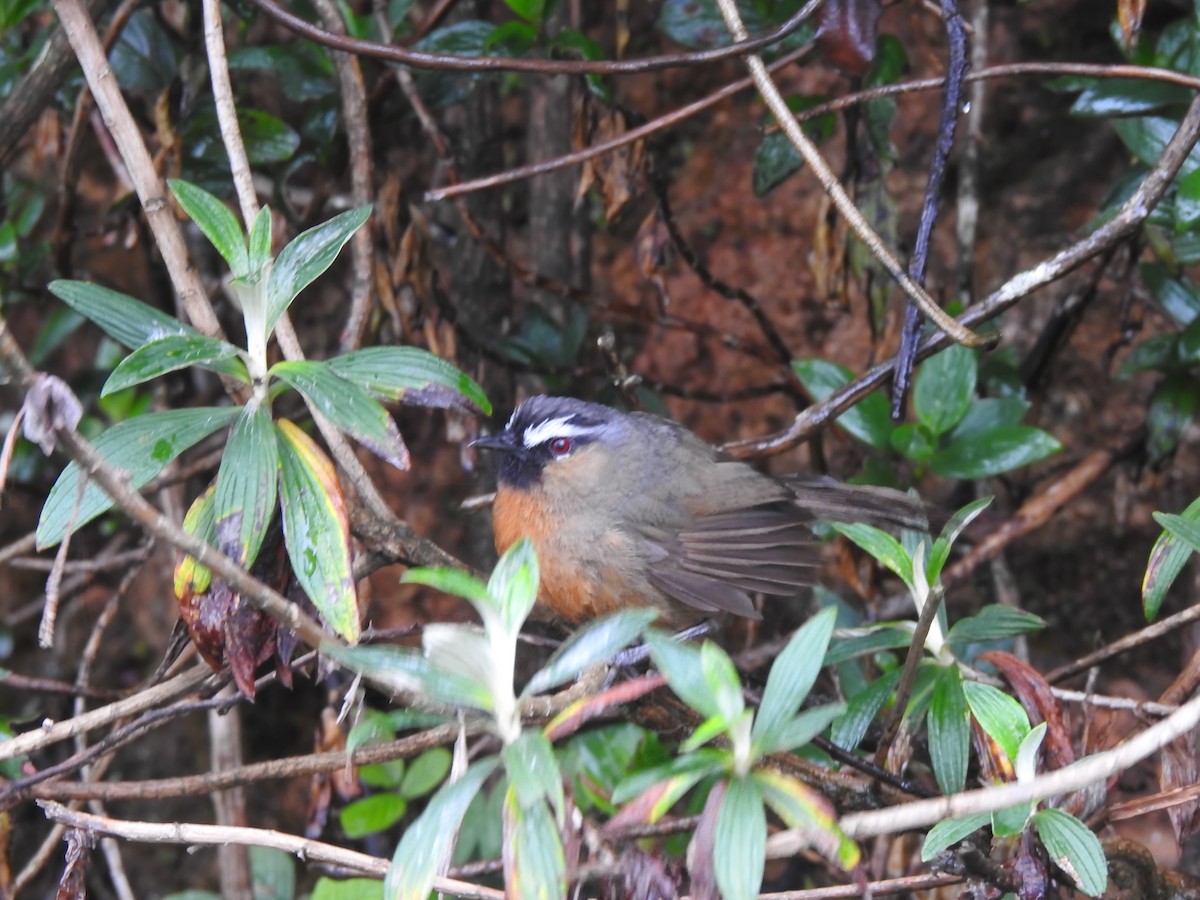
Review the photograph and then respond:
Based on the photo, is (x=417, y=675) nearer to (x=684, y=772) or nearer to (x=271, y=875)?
(x=684, y=772)

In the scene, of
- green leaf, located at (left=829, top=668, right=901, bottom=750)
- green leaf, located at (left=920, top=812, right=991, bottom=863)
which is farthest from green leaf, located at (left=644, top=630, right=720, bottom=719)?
green leaf, located at (left=829, top=668, right=901, bottom=750)

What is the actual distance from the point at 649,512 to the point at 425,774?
90cm

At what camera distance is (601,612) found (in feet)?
9.00

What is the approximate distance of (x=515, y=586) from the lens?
62.5 inches

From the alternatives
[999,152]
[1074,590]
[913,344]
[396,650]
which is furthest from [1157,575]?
[999,152]

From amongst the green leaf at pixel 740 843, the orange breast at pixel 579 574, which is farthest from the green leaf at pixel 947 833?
the orange breast at pixel 579 574

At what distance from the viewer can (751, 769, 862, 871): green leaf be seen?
146 cm

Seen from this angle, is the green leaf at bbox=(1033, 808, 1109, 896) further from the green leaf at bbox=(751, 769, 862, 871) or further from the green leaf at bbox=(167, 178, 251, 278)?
the green leaf at bbox=(167, 178, 251, 278)

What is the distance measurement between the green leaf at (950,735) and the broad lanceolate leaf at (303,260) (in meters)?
1.34

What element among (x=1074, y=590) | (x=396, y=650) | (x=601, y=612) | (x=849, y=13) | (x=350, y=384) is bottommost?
(x=1074, y=590)

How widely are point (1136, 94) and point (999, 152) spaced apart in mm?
1035

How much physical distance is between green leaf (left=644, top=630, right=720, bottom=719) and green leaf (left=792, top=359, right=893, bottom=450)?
60.6 inches

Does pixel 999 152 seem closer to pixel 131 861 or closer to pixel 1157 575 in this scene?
pixel 1157 575

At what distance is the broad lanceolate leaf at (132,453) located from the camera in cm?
177
